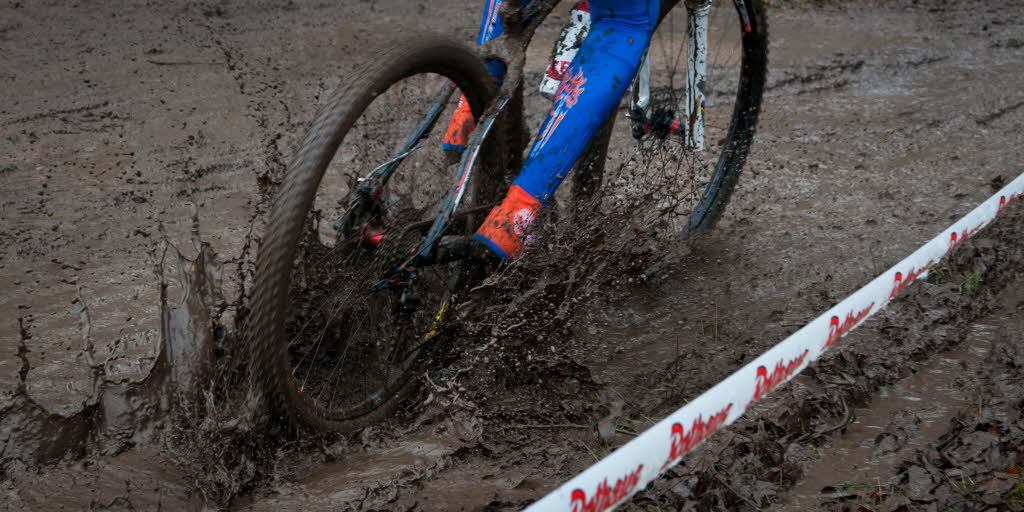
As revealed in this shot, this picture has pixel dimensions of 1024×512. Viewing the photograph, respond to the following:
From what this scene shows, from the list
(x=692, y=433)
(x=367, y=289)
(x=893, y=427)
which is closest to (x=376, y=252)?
(x=367, y=289)

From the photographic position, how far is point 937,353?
2.64 meters

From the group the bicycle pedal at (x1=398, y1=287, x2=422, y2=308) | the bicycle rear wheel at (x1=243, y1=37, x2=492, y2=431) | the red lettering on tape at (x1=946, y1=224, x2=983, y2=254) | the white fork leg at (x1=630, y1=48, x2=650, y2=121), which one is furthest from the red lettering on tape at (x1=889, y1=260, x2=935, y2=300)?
the bicycle pedal at (x1=398, y1=287, x2=422, y2=308)

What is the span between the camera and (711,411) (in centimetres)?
186

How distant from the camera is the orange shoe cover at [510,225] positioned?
2.32 m

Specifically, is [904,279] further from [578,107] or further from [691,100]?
[578,107]

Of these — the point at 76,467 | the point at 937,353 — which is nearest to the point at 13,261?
the point at 76,467

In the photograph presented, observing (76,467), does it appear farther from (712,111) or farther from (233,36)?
(233,36)

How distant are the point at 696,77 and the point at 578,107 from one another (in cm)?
95

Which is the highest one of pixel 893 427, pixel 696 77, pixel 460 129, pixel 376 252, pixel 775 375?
pixel 696 77

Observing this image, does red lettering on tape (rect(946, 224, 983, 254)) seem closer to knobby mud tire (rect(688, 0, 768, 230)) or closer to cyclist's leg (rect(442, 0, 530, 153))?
knobby mud tire (rect(688, 0, 768, 230))

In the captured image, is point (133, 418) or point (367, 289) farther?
point (367, 289)

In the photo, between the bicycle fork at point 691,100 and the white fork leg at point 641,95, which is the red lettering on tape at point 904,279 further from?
the white fork leg at point 641,95

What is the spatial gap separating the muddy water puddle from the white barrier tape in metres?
0.24

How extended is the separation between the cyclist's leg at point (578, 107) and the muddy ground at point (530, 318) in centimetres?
17
